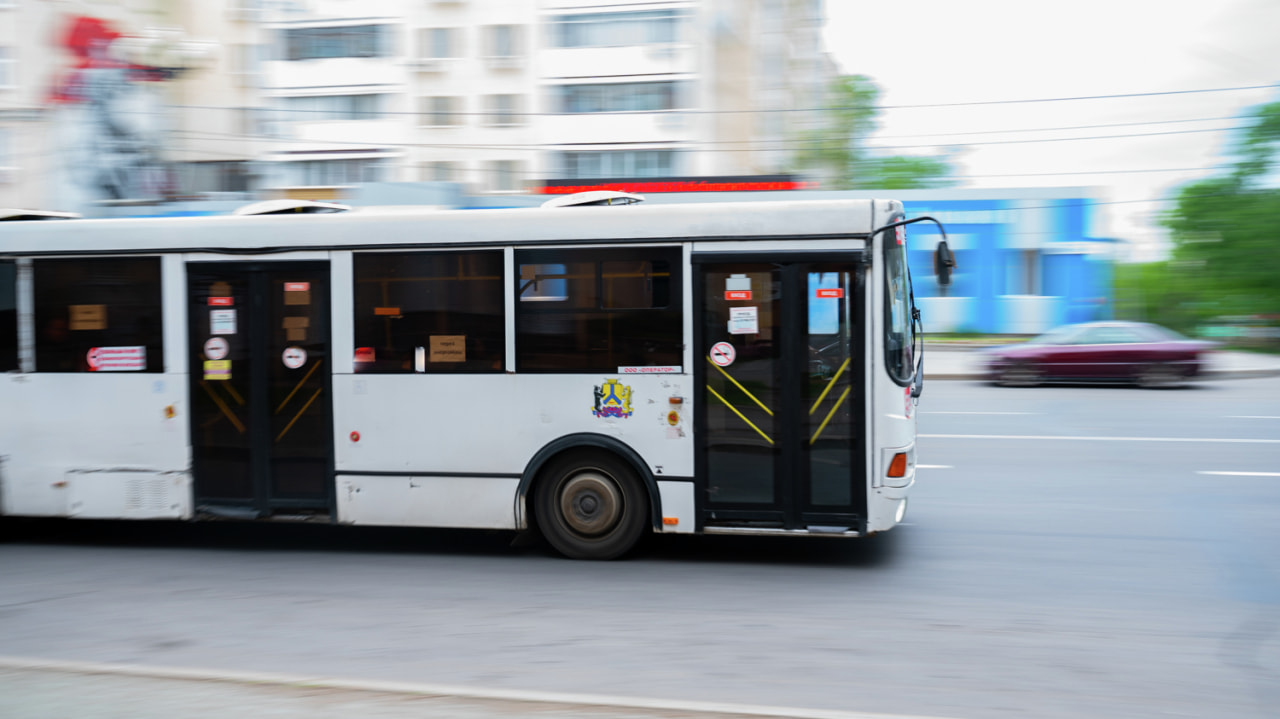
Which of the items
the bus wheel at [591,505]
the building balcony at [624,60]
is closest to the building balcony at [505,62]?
the building balcony at [624,60]

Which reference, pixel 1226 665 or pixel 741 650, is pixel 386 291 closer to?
pixel 741 650

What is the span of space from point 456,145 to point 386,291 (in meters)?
31.4

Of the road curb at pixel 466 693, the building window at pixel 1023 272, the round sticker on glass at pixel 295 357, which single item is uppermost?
the building window at pixel 1023 272

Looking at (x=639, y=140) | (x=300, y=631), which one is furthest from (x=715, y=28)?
(x=300, y=631)

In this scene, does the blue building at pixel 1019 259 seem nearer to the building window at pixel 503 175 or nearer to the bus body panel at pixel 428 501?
the building window at pixel 503 175

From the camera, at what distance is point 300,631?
18.7 ft

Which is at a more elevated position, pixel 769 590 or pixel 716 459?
pixel 716 459

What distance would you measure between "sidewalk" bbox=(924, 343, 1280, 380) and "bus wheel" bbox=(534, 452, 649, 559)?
1470 centimetres

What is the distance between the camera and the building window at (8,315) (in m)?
7.90

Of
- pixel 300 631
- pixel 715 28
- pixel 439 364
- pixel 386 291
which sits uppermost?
pixel 715 28

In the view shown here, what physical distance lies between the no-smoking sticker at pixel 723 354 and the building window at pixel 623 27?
29.4 meters

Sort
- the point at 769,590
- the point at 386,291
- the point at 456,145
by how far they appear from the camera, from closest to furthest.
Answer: the point at 769,590 → the point at 386,291 → the point at 456,145

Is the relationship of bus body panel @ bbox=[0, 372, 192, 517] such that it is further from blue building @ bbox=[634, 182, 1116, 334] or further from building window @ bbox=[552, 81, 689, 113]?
blue building @ bbox=[634, 182, 1116, 334]

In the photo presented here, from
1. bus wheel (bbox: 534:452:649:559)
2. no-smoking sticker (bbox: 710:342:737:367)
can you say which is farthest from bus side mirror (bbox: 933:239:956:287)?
bus wheel (bbox: 534:452:649:559)
